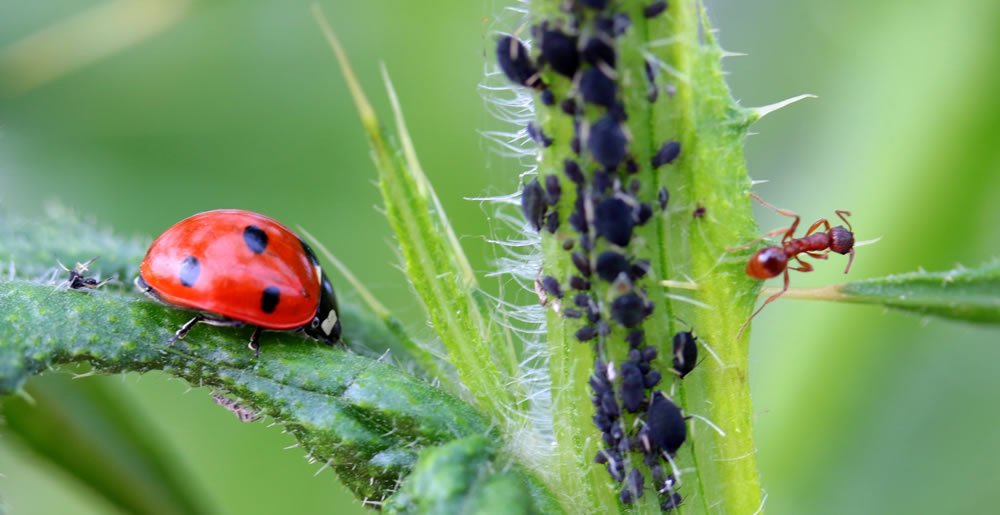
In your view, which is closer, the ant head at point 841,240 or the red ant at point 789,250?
the red ant at point 789,250

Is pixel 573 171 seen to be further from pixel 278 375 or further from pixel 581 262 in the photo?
pixel 278 375

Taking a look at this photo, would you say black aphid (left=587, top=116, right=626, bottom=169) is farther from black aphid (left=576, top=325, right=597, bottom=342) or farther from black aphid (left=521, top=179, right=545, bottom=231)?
black aphid (left=576, top=325, right=597, bottom=342)

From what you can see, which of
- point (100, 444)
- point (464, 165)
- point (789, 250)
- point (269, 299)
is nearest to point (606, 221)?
point (789, 250)

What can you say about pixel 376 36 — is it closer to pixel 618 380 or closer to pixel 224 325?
pixel 224 325

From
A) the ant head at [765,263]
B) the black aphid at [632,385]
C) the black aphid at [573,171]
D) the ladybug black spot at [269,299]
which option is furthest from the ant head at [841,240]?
the ladybug black spot at [269,299]

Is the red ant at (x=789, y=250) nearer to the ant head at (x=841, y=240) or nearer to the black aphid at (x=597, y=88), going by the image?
the ant head at (x=841, y=240)

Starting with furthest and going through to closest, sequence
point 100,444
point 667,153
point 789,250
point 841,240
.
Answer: point 100,444 < point 841,240 < point 789,250 < point 667,153

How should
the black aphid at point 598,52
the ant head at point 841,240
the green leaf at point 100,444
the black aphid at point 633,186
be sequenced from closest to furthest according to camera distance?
the black aphid at point 598,52, the black aphid at point 633,186, the ant head at point 841,240, the green leaf at point 100,444

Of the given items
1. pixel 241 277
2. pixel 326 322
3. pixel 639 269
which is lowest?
pixel 326 322
